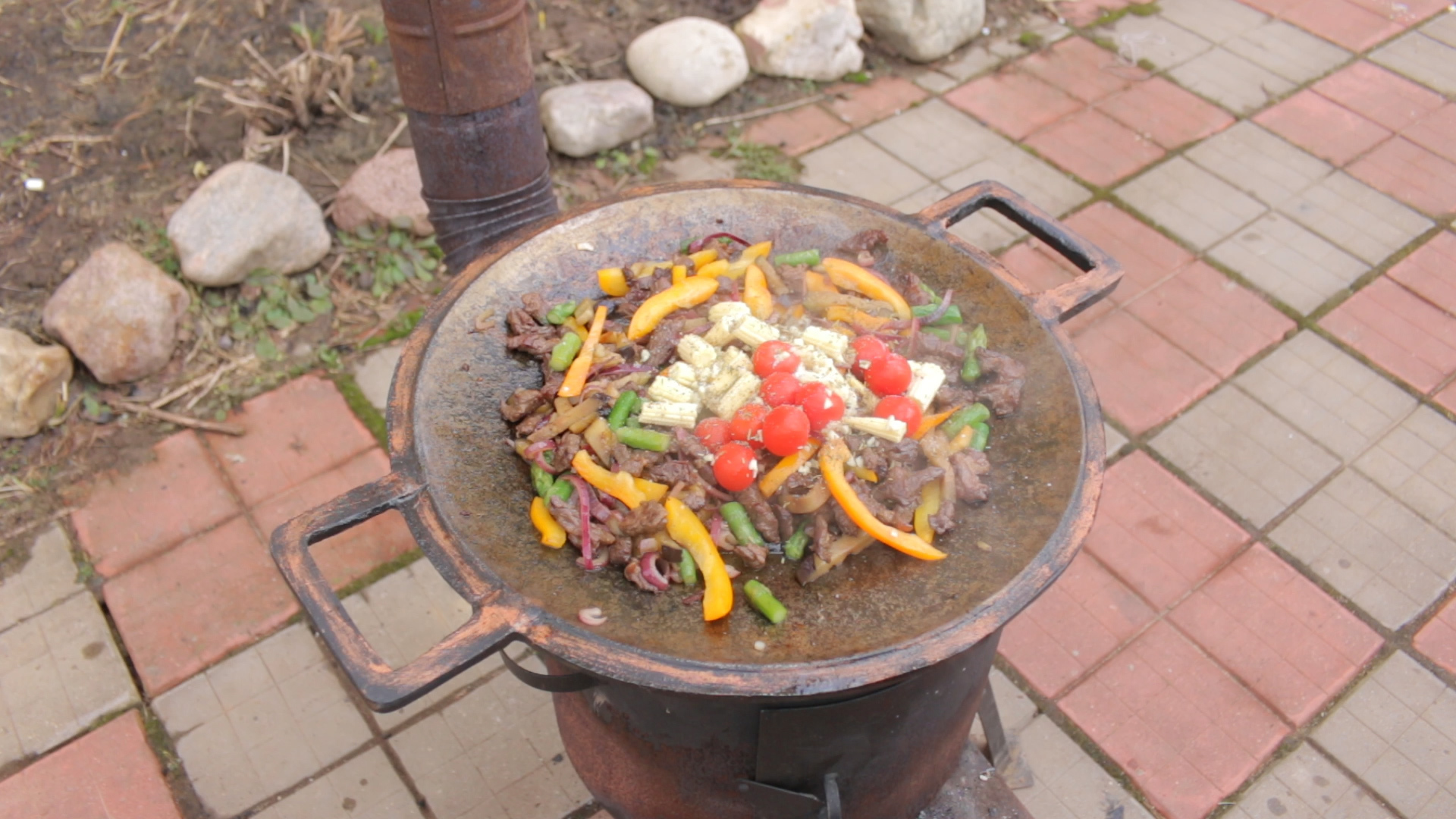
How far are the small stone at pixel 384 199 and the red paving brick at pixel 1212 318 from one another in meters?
3.36

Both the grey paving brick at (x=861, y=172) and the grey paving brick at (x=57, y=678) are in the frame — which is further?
the grey paving brick at (x=861, y=172)

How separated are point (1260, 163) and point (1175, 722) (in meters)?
3.37

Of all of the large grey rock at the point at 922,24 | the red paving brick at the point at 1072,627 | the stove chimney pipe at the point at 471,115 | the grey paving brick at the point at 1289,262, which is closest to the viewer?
the stove chimney pipe at the point at 471,115

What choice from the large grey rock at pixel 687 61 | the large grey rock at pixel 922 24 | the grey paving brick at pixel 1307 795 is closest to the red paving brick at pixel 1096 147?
the large grey rock at pixel 922 24

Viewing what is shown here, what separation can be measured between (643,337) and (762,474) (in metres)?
0.51

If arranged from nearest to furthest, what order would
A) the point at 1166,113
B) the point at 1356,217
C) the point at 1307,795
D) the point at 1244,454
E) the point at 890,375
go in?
the point at 890,375 → the point at 1307,795 → the point at 1244,454 → the point at 1356,217 → the point at 1166,113

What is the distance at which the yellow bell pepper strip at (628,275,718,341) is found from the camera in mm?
2348

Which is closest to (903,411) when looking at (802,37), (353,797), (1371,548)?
(353,797)

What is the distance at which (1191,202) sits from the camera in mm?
4957

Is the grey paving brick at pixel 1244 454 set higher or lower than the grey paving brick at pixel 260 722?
higher

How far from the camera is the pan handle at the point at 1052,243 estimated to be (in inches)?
90.4

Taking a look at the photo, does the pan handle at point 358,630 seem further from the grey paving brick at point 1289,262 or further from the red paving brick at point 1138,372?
the grey paving brick at point 1289,262

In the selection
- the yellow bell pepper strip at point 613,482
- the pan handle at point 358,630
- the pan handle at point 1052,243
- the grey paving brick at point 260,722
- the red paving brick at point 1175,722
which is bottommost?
the red paving brick at point 1175,722

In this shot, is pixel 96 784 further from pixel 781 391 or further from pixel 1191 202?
pixel 1191 202
